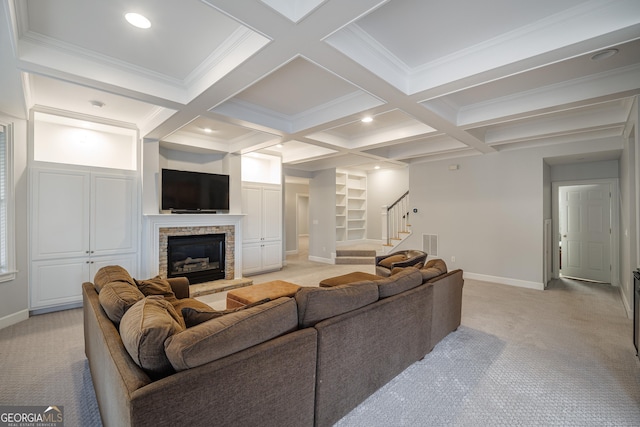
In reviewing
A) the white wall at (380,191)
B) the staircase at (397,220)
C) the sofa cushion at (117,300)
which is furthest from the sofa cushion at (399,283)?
the white wall at (380,191)

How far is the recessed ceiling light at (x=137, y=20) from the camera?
2150mm

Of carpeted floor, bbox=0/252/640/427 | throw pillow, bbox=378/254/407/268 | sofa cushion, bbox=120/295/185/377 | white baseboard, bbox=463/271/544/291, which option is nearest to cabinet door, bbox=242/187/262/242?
throw pillow, bbox=378/254/407/268

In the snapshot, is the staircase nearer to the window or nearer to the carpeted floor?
the carpeted floor

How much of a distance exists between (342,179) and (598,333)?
6400 millimetres

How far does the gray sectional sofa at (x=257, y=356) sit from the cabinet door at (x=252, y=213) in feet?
12.4

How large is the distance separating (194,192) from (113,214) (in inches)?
50.5

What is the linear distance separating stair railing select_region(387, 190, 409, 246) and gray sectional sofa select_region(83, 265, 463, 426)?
556cm

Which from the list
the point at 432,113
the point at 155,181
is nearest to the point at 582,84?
the point at 432,113

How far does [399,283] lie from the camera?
8.23 feet

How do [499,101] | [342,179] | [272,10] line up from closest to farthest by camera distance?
[272,10]
[499,101]
[342,179]

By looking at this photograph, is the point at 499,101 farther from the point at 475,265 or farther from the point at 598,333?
the point at 475,265

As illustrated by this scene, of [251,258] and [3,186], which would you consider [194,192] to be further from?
[3,186]

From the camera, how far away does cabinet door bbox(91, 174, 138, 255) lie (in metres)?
4.28

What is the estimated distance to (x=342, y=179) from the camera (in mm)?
8703
